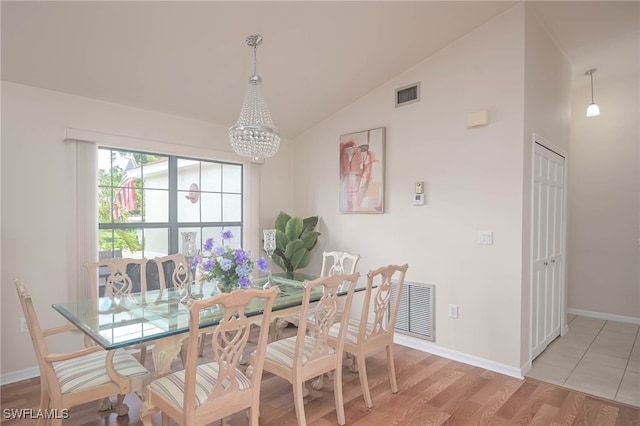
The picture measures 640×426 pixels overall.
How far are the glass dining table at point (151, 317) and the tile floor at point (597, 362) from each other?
2.22 metres

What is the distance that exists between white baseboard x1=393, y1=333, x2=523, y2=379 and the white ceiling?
9.16ft

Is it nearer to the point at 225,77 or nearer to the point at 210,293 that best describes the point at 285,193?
the point at 225,77

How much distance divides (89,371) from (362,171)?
10.2 feet

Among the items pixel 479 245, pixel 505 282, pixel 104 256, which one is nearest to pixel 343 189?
pixel 479 245

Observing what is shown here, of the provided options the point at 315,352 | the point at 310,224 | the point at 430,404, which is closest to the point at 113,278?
the point at 315,352

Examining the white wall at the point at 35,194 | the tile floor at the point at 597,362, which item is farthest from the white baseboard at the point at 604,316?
the white wall at the point at 35,194

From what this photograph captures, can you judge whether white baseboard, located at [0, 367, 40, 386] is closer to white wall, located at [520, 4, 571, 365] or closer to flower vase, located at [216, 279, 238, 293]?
flower vase, located at [216, 279, 238, 293]

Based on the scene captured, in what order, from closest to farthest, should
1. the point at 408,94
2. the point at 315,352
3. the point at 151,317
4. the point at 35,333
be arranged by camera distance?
the point at 35,333, the point at 151,317, the point at 315,352, the point at 408,94

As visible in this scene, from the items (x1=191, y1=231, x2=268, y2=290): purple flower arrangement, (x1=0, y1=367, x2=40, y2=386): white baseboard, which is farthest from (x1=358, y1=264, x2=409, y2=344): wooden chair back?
(x1=0, y1=367, x2=40, y2=386): white baseboard

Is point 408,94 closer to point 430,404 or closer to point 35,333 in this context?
point 430,404

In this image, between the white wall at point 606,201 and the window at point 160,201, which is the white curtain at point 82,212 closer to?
the window at point 160,201

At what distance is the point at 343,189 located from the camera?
4391mm

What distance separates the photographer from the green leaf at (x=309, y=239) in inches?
173

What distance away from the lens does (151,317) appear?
2.15 m
